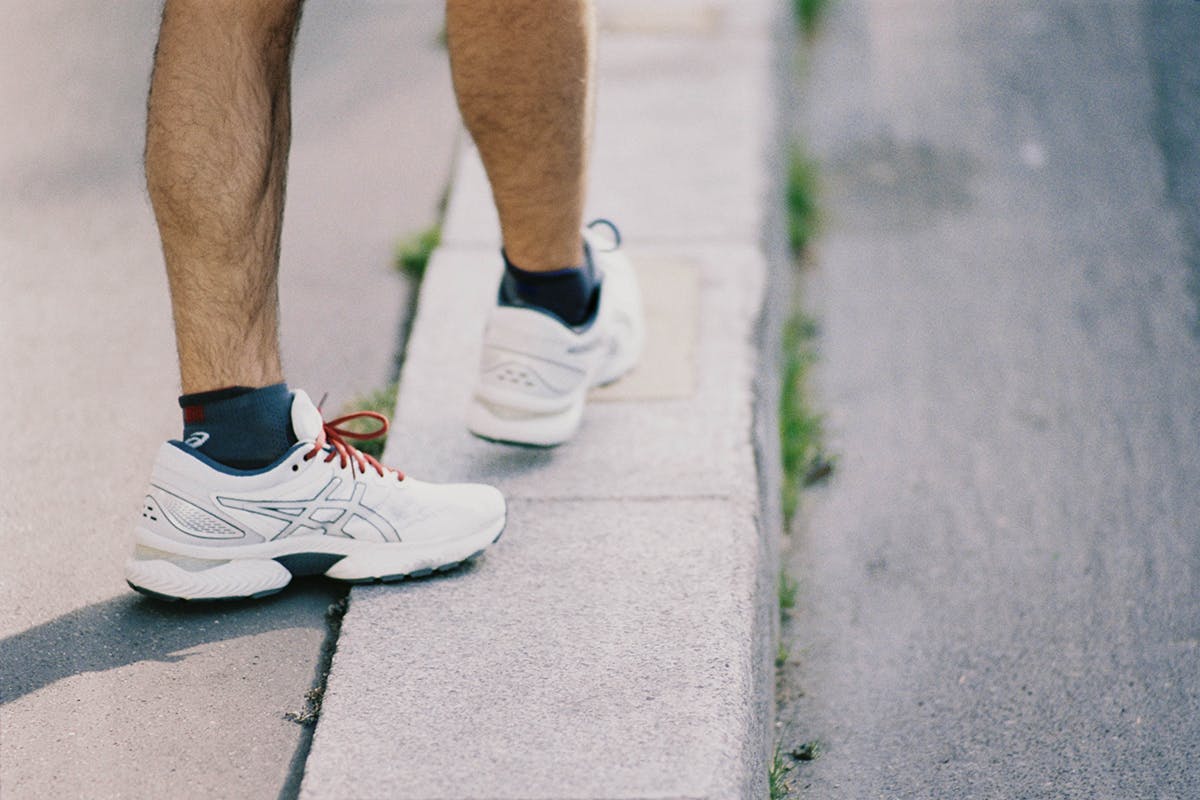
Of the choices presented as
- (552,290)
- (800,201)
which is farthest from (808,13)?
(552,290)

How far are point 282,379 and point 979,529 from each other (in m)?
1.23

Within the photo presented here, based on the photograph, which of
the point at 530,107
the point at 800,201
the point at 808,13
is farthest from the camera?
the point at 808,13

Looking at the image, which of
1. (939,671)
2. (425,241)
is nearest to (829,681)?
(939,671)

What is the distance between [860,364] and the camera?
294 centimetres

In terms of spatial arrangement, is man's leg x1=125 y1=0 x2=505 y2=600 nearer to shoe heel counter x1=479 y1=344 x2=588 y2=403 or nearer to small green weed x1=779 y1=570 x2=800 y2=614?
shoe heel counter x1=479 y1=344 x2=588 y2=403

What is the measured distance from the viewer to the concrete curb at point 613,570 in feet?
5.70

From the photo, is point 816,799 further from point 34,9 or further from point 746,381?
point 34,9

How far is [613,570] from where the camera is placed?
2.08 metres

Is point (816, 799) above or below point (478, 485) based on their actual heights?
below

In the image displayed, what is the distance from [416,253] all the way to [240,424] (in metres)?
1.21

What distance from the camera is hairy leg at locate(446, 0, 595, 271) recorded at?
209cm

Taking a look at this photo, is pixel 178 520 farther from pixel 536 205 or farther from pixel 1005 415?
pixel 1005 415

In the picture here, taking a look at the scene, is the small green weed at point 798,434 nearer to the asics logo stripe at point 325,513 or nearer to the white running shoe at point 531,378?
the white running shoe at point 531,378

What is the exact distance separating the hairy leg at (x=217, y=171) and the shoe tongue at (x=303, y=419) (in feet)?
0.20
